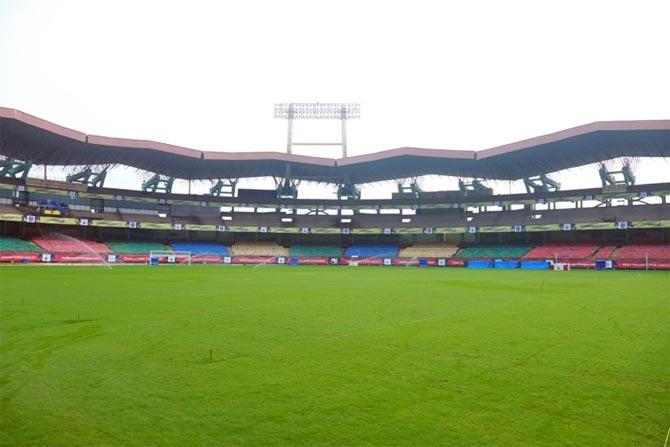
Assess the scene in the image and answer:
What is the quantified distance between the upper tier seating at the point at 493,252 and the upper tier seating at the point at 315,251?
20.2 meters

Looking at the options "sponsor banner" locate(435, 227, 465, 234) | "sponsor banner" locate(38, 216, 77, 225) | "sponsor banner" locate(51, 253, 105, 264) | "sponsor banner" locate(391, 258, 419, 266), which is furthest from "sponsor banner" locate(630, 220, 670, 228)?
"sponsor banner" locate(38, 216, 77, 225)

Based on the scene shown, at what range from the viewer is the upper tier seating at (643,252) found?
5214 cm

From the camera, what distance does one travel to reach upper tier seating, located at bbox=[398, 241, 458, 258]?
71.2 m

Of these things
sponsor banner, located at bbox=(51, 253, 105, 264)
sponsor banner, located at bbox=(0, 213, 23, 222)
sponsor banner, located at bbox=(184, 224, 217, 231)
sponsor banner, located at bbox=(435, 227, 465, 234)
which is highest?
sponsor banner, located at bbox=(0, 213, 23, 222)

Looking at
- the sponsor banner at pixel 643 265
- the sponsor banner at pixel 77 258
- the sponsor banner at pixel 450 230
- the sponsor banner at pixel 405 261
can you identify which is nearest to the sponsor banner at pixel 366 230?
the sponsor banner at pixel 405 261

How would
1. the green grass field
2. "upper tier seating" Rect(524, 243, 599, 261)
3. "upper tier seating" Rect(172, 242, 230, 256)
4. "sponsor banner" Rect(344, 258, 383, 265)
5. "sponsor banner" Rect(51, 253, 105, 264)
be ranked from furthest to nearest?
"upper tier seating" Rect(172, 242, 230, 256) < "sponsor banner" Rect(344, 258, 383, 265) < "upper tier seating" Rect(524, 243, 599, 261) < "sponsor banner" Rect(51, 253, 105, 264) < the green grass field


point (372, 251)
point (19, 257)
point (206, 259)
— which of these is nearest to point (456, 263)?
point (372, 251)

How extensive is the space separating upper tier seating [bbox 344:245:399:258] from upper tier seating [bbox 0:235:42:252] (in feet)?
145

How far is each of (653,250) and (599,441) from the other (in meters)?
61.7

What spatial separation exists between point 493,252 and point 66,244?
6038cm

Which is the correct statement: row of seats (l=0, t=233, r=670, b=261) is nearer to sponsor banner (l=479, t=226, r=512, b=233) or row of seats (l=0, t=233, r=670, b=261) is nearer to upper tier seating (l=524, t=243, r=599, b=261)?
upper tier seating (l=524, t=243, r=599, b=261)

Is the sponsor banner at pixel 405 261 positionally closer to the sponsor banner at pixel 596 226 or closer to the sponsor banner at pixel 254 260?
the sponsor banner at pixel 254 260

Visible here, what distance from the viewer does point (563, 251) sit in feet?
201

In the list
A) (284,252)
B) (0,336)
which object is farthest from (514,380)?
(284,252)
